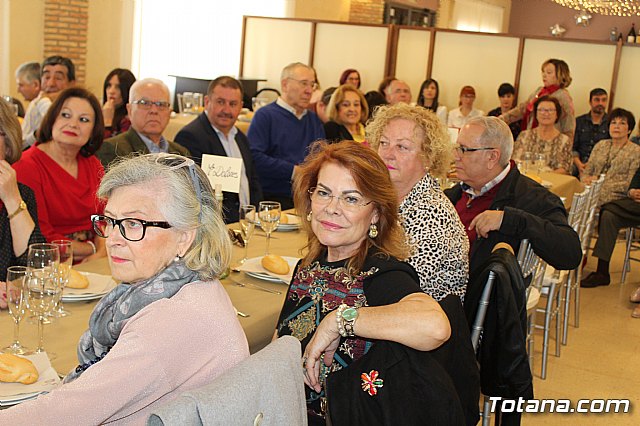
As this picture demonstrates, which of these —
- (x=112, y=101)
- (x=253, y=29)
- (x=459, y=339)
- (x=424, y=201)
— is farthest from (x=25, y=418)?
(x=253, y=29)

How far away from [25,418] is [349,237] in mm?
1127

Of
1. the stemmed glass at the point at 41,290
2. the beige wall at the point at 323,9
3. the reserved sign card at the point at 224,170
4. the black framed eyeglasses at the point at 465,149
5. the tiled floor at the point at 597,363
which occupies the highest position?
the beige wall at the point at 323,9

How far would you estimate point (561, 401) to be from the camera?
13.8ft

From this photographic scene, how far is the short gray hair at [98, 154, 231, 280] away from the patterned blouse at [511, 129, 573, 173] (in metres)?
6.03

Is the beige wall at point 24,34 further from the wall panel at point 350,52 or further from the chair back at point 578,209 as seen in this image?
the chair back at point 578,209

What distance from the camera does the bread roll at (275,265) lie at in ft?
9.78

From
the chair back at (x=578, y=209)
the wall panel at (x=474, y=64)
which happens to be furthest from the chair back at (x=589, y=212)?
the wall panel at (x=474, y=64)

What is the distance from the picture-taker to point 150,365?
4.91 feet

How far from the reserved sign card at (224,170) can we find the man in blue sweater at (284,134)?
2.35 m

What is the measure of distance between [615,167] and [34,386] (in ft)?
21.5

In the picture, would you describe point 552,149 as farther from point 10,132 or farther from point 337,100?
point 10,132

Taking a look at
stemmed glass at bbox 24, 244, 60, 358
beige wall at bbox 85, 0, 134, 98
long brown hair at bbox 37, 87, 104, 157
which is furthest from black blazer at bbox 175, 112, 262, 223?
beige wall at bbox 85, 0, 134, 98

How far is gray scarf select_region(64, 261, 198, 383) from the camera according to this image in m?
1.65

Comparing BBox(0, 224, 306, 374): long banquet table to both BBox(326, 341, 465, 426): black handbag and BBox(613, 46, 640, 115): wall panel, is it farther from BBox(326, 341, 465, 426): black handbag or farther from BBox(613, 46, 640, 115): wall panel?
BBox(613, 46, 640, 115): wall panel
